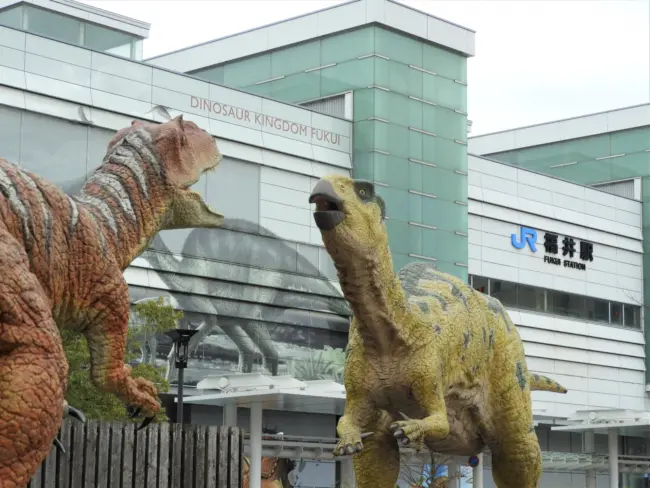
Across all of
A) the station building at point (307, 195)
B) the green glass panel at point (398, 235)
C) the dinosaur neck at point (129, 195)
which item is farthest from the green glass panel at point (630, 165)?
the dinosaur neck at point (129, 195)

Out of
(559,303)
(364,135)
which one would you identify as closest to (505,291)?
(559,303)

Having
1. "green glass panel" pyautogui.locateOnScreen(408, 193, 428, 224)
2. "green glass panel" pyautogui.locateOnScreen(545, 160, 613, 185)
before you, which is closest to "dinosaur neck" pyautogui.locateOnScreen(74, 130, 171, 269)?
"green glass panel" pyautogui.locateOnScreen(408, 193, 428, 224)

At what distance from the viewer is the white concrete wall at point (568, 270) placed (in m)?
33.2

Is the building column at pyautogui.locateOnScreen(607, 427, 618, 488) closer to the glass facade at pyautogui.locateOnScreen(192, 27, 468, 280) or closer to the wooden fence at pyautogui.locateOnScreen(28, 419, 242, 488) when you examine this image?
the glass facade at pyautogui.locateOnScreen(192, 27, 468, 280)

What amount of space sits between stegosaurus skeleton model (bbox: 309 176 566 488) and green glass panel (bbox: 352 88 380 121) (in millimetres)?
16771

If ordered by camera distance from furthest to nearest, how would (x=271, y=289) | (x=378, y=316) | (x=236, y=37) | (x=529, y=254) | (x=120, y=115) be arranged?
(x=529, y=254)
(x=236, y=37)
(x=271, y=289)
(x=120, y=115)
(x=378, y=316)

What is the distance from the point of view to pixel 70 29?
27.8m

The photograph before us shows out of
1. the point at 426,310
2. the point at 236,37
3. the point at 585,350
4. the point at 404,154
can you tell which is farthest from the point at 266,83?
the point at 426,310

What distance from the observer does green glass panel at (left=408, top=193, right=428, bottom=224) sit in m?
28.8

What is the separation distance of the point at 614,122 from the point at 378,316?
31.2m

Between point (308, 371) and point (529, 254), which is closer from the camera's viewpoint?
point (308, 371)

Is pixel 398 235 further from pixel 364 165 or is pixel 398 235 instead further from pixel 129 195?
pixel 129 195

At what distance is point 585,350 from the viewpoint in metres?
36.0

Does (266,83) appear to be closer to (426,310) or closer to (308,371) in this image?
(308,371)
